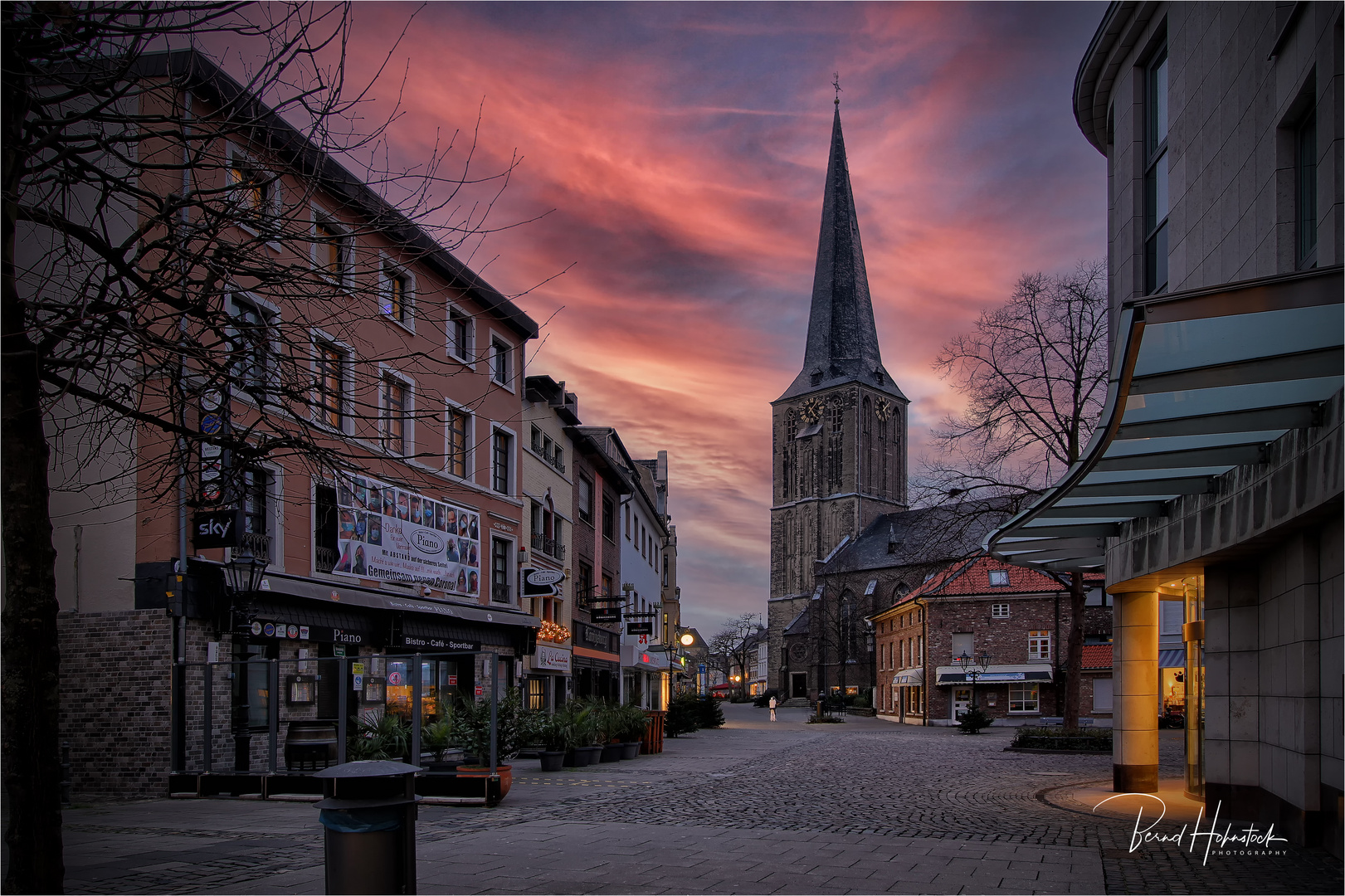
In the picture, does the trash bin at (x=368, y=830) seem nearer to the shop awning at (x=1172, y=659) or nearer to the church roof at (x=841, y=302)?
the shop awning at (x=1172, y=659)

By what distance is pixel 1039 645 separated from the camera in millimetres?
54281

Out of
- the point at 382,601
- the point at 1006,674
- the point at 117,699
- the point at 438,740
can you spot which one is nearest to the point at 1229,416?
the point at 438,740

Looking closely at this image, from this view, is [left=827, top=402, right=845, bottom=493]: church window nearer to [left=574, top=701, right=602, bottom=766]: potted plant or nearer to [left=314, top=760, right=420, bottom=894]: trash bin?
[left=574, top=701, right=602, bottom=766]: potted plant

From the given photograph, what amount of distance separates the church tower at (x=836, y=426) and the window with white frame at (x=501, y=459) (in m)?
77.7

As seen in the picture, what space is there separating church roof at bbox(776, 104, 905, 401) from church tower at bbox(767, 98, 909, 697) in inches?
3.1

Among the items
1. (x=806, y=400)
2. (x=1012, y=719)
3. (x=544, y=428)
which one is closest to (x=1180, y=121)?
(x=544, y=428)

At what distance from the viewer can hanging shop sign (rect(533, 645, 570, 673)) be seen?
3098 centimetres

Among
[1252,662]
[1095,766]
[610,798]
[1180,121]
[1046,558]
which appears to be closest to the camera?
[1252,662]

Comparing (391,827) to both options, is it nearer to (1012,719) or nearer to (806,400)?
(1012,719)

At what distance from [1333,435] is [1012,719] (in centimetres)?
4765

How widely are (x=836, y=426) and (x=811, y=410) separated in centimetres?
331

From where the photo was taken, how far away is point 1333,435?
26.6ft

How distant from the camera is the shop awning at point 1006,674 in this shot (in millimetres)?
53188

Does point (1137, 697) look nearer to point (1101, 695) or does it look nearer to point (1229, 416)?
point (1229, 416)
